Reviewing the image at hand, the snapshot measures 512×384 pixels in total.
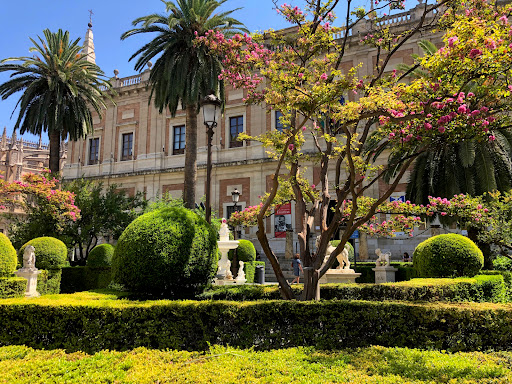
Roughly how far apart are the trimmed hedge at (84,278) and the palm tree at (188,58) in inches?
164

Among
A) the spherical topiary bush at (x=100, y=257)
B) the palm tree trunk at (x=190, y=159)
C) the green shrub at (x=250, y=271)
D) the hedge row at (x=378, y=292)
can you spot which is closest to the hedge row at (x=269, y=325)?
the hedge row at (x=378, y=292)

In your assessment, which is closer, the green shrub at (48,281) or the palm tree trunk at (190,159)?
the green shrub at (48,281)

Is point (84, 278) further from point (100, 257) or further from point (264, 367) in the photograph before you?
point (264, 367)

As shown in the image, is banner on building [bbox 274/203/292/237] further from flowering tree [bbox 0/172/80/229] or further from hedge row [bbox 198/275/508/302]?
hedge row [bbox 198/275/508/302]

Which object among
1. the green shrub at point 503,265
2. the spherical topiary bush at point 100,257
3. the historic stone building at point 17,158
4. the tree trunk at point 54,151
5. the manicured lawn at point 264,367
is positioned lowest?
the manicured lawn at point 264,367

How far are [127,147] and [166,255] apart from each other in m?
24.3

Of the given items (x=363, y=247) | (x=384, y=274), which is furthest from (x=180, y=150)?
(x=384, y=274)

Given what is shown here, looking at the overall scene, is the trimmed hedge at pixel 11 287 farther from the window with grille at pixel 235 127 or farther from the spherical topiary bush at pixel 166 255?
the window with grille at pixel 235 127

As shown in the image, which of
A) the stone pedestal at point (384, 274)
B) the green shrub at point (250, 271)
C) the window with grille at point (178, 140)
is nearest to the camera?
the stone pedestal at point (384, 274)

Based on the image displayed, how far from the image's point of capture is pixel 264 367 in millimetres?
3648

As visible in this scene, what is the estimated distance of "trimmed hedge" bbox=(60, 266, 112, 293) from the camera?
14109 millimetres

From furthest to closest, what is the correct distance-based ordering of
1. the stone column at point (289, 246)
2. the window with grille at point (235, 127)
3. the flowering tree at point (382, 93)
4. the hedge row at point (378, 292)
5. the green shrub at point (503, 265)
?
the window with grille at point (235, 127)
the stone column at point (289, 246)
the green shrub at point (503, 265)
the hedge row at point (378, 292)
the flowering tree at point (382, 93)

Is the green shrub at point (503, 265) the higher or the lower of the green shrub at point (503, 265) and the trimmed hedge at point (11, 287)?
the higher

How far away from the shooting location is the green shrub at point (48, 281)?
443 inches
